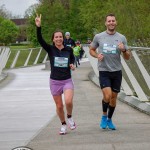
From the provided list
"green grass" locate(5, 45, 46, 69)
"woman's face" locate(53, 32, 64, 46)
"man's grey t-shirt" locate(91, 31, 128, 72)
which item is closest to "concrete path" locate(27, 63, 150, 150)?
"man's grey t-shirt" locate(91, 31, 128, 72)

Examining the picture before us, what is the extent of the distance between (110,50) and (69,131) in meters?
1.54

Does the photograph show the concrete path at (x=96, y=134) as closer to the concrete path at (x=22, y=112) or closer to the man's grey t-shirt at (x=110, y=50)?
the concrete path at (x=22, y=112)

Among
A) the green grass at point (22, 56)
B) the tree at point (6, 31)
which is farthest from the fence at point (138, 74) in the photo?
the tree at point (6, 31)

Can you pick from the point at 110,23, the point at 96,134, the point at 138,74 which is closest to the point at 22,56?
the point at 138,74

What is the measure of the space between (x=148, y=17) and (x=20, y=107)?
307 inches

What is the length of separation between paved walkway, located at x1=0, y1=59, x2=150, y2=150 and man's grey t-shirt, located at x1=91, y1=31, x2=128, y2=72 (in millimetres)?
1073

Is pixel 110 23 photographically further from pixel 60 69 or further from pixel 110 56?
pixel 60 69

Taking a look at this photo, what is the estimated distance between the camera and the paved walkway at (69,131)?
7155 millimetres

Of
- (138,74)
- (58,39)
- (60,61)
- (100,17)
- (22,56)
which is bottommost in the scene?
(22,56)

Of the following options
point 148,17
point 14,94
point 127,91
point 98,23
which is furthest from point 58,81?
point 98,23

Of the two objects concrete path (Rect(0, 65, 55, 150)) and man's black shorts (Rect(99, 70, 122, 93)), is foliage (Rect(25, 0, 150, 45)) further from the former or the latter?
man's black shorts (Rect(99, 70, 122, 93))

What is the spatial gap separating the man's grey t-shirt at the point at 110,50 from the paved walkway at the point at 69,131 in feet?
3.52

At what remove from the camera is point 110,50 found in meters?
8.00

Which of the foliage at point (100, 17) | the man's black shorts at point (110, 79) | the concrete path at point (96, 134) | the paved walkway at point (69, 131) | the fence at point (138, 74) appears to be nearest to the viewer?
the concrete path at point (96, 134)
